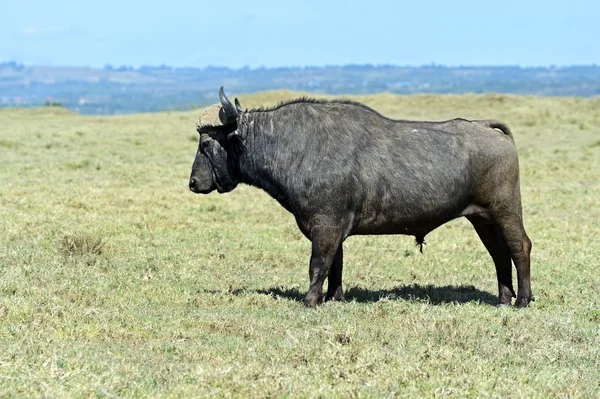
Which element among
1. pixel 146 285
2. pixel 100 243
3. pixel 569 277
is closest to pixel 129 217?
pixel 100 243

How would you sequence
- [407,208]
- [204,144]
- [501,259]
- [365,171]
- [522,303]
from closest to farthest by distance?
[365,171]
[407,208]
[522,303]
[204,144]
[501,259]

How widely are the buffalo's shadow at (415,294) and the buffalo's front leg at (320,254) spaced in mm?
552

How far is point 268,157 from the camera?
10.2 metres

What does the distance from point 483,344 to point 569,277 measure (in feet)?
15.0

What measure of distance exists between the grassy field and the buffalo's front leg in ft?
0.88

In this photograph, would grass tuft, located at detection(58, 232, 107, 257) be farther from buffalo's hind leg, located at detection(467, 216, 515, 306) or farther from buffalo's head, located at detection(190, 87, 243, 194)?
buffalo's hind leg, located at detection(467, 216, 515, 306)

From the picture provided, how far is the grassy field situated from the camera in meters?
6.89

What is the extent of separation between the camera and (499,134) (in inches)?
408

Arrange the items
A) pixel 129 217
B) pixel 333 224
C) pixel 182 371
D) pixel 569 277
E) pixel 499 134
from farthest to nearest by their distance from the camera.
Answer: pixel 129 217 → pixel 569 277 → pixel 499 134 → pixel 333 224 → pixel 182 371

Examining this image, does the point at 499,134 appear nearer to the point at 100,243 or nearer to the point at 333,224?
the point at 333,224

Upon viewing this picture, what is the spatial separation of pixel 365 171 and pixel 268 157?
1.16 metres

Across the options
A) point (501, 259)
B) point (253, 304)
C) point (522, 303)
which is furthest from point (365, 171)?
point (522, 303)

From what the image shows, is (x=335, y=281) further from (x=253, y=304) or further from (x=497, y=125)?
(x=497, y=125)

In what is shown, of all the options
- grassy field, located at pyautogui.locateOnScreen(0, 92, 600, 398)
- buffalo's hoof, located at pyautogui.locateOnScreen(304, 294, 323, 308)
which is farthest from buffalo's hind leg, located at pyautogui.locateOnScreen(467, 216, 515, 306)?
buffalo's hoof, located at pyautogui.locateOnScreen(304, 294, 323, 308)
